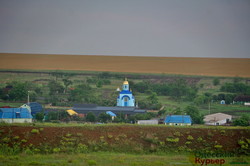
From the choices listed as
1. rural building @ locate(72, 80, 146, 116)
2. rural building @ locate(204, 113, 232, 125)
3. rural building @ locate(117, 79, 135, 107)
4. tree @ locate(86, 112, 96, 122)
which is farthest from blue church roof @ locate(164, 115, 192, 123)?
rural building @ locate(117, 79, 135, 107)

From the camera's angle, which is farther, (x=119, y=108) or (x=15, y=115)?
(x=119, y=108)

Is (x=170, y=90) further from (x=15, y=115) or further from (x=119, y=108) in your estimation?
(x=15, y=115)

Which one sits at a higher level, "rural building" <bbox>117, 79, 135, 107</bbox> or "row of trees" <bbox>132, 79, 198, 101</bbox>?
"row of trees" <bbox>132, 79, 198, 101</bbox>

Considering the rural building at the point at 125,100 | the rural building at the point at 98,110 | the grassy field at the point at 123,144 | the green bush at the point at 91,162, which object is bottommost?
the green bush at the point at 91,162

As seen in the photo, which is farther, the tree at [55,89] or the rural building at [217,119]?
the tree at [55,89]

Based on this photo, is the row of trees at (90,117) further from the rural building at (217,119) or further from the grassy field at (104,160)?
the grassy field at (104,160)

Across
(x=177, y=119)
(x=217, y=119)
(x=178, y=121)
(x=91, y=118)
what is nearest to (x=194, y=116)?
(x=217, y=119)

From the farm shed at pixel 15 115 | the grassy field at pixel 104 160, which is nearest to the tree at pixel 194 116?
the farm shed at pixel 15 115

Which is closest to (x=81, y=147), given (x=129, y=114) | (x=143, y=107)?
(x=129, y=114)

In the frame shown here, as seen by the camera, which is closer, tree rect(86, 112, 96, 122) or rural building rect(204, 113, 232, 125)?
rural building rect(204, 113, 232, 125)

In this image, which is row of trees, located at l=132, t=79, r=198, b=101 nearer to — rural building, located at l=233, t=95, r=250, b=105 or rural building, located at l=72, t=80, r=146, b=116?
rural building, located at l=233, t=95, r=250, b=105

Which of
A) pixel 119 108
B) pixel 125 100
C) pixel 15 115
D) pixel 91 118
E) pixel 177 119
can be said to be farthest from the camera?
pixel 125 100

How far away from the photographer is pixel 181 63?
3593 inches

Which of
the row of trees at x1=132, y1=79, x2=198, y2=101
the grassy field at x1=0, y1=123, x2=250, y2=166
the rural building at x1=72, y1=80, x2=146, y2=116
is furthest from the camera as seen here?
the row of trees at x1=132, y1=79, x2=198, y2=101
